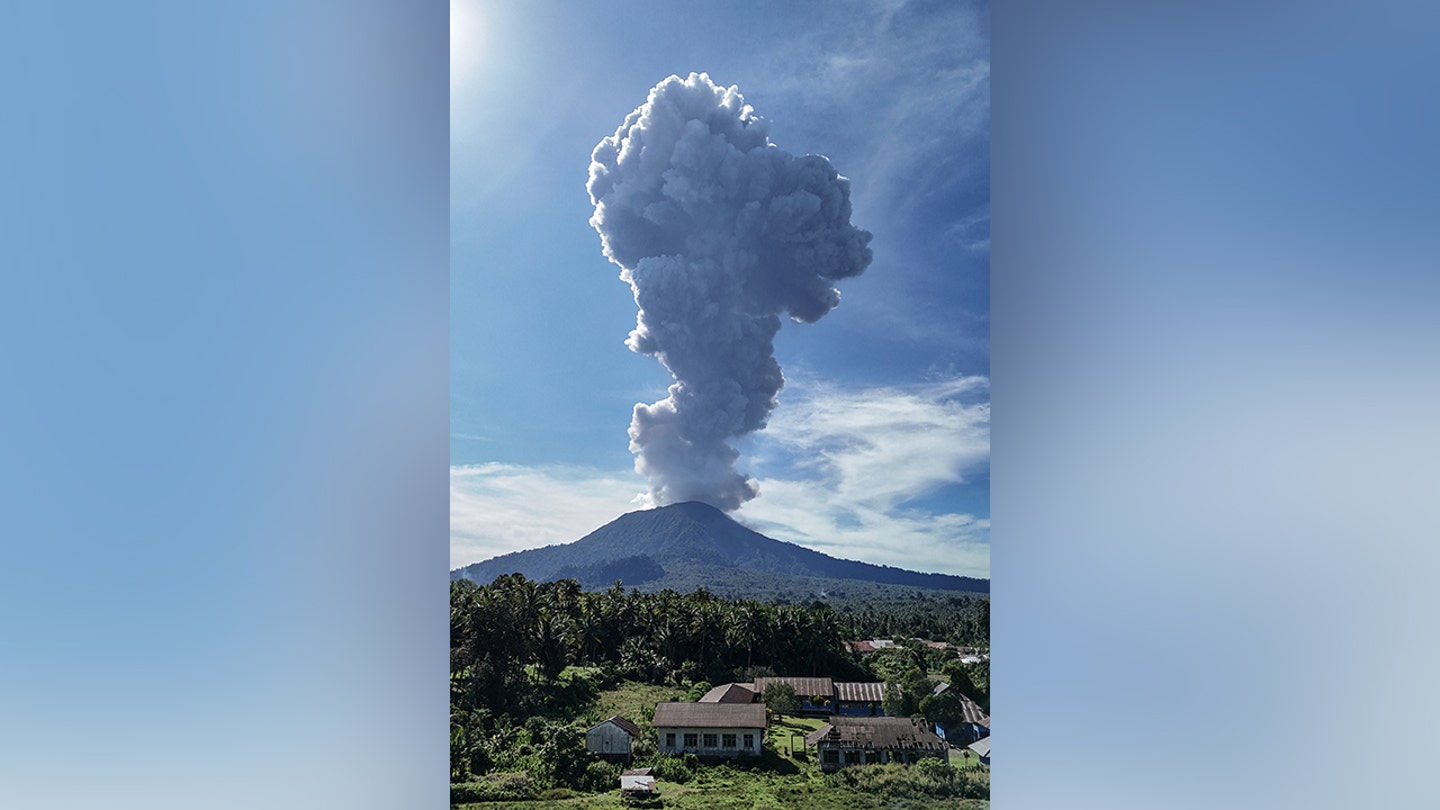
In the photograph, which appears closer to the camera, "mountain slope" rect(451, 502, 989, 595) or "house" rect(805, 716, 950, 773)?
"house" rect(805, 716, 950, 773)

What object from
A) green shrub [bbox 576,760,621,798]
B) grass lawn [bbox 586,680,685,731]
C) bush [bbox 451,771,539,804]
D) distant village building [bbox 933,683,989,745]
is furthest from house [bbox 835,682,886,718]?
bush [bbox 451,771,539,804]

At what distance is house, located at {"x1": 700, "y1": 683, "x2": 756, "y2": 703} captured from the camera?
9.82ft

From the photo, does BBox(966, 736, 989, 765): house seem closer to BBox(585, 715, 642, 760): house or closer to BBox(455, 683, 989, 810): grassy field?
BBox(455, 683, 989, 810): grassy field

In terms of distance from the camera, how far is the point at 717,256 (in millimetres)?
3059

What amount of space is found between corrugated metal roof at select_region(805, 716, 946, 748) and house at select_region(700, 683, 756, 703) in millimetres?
264

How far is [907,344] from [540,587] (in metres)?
1.76

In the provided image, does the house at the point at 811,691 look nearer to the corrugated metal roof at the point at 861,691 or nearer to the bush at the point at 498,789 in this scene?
the corrugated metal roof at the point at 861,691

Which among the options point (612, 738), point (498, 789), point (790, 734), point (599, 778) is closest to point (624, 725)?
point (612, 738)

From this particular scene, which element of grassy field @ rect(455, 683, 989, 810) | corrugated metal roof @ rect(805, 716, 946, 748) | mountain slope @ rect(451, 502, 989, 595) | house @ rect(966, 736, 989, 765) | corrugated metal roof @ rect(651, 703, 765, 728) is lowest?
grassy field @ rect(455, 683, 989, 810)

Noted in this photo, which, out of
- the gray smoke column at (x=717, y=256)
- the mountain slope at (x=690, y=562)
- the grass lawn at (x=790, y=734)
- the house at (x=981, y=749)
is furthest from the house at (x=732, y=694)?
the house at (x=981, y=749)

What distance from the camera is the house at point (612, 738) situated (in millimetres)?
2928
